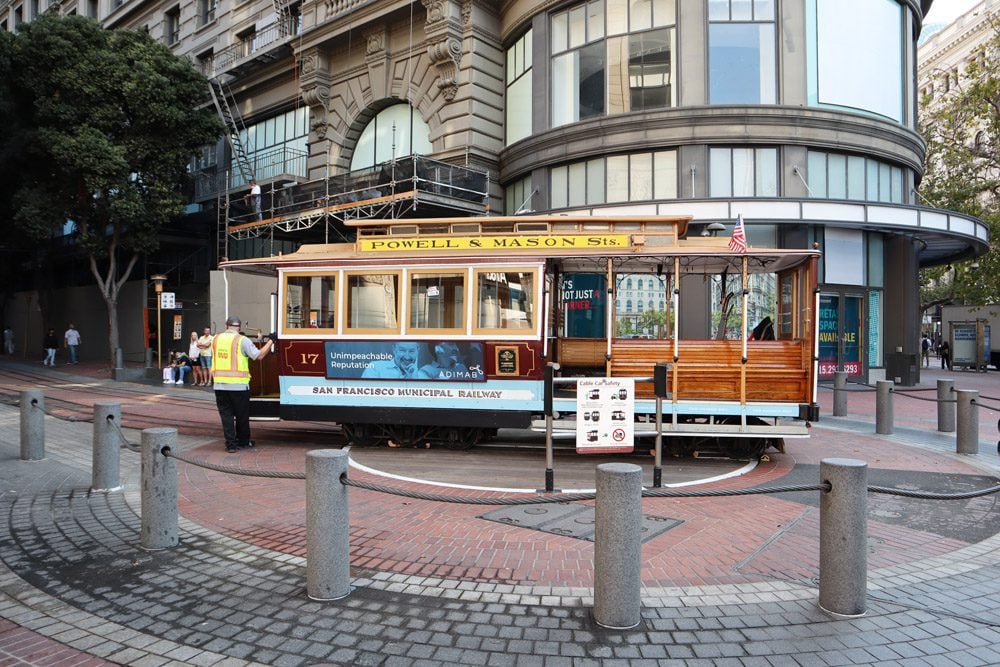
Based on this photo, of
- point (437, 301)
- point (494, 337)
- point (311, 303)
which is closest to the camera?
point (494, 337)

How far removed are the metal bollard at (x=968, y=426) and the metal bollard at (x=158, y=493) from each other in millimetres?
10585

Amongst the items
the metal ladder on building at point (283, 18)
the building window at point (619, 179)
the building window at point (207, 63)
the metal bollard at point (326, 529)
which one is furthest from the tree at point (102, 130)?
the metal bollard at point (326, 529)

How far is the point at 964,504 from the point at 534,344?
5.27 meters

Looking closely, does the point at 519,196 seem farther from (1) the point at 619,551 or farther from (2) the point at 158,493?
(1) the point at 619,551

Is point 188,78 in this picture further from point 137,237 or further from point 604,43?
point 604,43

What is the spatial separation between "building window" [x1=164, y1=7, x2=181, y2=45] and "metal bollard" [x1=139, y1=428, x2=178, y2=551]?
3554cm

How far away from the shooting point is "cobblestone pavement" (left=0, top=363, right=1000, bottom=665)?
12.8 ft

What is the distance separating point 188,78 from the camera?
25.8m

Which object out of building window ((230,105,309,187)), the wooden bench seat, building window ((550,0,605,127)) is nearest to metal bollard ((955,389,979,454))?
the wooden bench seat

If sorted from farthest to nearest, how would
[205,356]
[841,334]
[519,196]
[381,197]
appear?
[519,196] → [205,356] → [841,334] → [381,197]

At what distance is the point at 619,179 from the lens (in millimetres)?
20188

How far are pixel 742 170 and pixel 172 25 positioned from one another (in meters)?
31.3

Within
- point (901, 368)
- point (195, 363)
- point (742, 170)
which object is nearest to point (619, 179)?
point (742, 170)

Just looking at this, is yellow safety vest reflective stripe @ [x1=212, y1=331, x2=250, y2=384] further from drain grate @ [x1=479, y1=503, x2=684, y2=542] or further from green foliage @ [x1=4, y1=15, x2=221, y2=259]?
green foliage @ [x1=4, y1=15, x2=221, y2=259]
